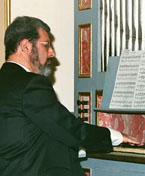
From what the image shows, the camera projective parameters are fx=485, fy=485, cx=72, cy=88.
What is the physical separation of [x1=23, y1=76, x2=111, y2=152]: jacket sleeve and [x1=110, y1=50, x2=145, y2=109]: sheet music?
2.96 feet

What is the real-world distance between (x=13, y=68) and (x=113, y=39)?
1318 millimetres

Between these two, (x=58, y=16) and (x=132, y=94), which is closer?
→ (x=132, y=94)

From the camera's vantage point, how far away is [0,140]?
2.83 meters

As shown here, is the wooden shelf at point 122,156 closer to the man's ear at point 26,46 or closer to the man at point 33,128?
the man at point 33,128

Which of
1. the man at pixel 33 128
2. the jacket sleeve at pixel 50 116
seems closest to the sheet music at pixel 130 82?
the man at pixel 33 128

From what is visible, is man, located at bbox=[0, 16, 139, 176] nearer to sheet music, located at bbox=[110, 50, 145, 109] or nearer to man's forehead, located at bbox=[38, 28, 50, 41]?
man's forehead, located at bbox=[38, 28, 50, 41]

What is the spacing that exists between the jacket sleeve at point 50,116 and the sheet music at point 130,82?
2.96 feet

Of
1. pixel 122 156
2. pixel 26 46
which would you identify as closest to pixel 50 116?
pixel 26 46

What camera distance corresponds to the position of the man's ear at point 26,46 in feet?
9.81

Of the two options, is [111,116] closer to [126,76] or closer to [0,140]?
[126,76]

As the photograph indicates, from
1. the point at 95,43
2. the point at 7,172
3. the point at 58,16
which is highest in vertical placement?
the point at 58,16

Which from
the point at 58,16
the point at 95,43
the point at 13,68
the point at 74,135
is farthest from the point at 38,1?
the point at 74,135

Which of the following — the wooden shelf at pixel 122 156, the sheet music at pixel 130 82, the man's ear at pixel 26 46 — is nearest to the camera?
the man's ear at pixel 26 46

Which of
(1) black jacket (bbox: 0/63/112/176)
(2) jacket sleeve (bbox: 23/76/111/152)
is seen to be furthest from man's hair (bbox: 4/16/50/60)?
(2) jacket sleeve (bbox: 23/76/111/152)
